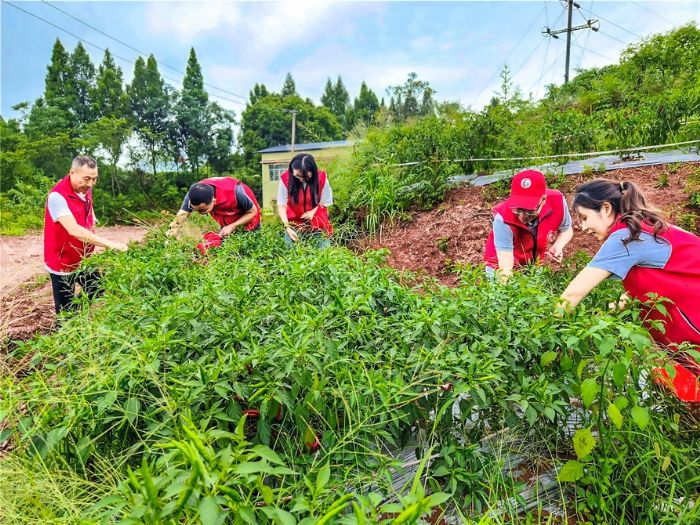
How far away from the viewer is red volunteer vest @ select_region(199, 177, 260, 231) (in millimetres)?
4008

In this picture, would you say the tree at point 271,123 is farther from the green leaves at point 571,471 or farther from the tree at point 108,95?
the green leaves at point 571,471

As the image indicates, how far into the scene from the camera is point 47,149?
23250 mm

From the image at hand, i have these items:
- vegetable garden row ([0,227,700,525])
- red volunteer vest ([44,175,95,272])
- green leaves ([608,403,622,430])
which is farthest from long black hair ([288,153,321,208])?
green leaves ([608,403,622,430])

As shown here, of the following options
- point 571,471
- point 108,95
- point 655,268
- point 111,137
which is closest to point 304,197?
point 655,268

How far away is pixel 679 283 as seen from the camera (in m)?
1.83

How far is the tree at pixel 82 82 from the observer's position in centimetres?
3145

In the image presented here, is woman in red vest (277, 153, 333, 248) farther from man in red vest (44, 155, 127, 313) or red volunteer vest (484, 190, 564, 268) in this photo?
red volunteer vest (484, 190, 564, 268)

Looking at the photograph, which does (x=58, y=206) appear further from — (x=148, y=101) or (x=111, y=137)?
(x=148, y=101)

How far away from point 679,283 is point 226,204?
3297mm

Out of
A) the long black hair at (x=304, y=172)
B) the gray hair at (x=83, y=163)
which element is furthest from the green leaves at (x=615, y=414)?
the gray hair at (x=83, y=163)

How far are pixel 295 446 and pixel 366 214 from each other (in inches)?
197

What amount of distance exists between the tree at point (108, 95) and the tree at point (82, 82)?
40 centimetres

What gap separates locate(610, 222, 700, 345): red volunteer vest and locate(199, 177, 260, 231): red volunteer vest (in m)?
3.07

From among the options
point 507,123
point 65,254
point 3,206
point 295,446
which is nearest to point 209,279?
point 295,446
